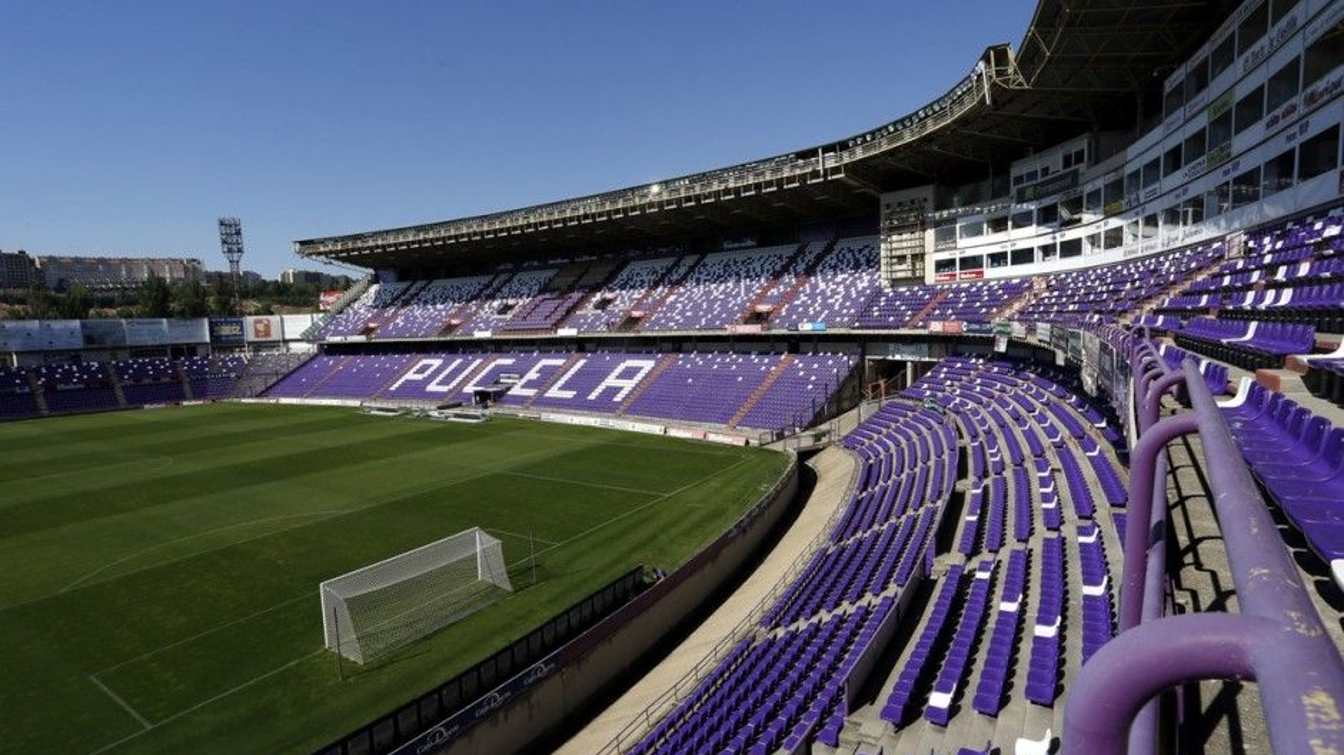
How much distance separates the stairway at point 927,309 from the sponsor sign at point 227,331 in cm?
7029

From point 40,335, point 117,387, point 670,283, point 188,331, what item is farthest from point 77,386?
point 670,283

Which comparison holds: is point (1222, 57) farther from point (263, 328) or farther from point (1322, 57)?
point (263, 328)

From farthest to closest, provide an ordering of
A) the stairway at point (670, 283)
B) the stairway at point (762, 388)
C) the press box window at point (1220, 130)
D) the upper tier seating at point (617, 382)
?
the stairway at point (670, 283) < the upper tier seating at point (617, 382) < the stairway at point (762, 388) < the press box window at point (1220, 130)

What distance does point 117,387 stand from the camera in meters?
64.9

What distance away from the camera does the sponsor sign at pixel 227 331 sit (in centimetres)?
7769

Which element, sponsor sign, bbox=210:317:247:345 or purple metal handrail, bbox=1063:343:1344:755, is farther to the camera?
sponsor sign, bbox=210:317:247:345

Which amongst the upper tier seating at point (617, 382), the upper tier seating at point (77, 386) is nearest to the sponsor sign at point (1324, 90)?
the upper tier seating at point (617, 382)

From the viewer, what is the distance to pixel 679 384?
161ft

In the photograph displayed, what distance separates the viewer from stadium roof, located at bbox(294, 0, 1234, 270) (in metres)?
28.4

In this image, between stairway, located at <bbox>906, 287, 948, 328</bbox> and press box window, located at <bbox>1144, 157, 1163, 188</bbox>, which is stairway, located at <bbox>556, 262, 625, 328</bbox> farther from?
press box window, located at <bbox>1144, 157, 1163, 188</bbox>

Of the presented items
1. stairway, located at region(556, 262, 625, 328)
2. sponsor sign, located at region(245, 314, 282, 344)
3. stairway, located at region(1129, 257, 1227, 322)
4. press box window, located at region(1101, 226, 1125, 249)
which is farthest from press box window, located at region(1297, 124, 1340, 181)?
sponsor sign, located at region(245, 314, 282, 344)

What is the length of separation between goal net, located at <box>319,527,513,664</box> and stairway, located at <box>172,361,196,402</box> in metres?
59.7

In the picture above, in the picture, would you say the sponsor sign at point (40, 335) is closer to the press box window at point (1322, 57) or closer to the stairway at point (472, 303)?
the stairway at point (472, 303)

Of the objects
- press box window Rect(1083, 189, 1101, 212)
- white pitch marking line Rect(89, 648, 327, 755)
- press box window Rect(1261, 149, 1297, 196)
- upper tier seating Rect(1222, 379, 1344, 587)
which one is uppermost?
press box window Rect(1083, 189, 1101, 212)
